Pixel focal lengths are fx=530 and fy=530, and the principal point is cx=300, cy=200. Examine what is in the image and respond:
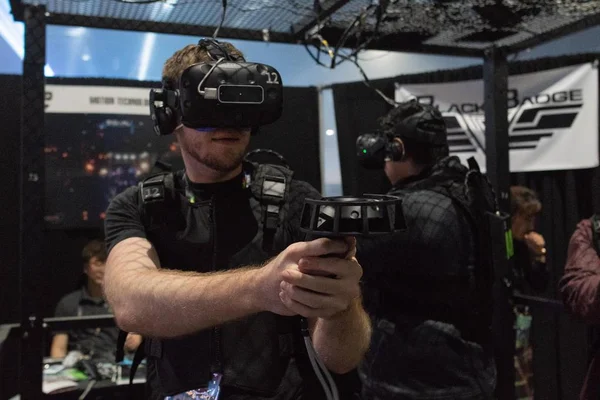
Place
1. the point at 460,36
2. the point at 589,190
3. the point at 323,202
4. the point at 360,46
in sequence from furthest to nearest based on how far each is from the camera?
the point at 589,190, the point at 460,36, the point at 360,46, the point at 323,202

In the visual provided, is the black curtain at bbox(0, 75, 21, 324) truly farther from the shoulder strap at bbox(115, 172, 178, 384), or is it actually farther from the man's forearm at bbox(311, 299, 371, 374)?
the man's forearm at bbox(311, 299, 371, 374)

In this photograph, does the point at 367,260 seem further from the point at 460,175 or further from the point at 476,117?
the point at 476,117

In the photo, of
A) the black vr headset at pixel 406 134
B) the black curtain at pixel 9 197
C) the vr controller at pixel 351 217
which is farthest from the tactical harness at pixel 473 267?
the black curtain at pixel 9 197

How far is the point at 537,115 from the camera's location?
2686mm

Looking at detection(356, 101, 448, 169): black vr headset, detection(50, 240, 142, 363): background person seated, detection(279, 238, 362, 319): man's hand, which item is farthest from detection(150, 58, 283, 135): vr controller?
detection(50, 240, 142, 363): background person seated

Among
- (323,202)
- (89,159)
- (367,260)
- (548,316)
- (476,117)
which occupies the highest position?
(476,117)

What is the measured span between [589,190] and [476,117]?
0.68m

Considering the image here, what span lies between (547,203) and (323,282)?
2.60 metres

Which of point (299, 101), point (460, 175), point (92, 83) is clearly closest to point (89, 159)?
point (92, 83)

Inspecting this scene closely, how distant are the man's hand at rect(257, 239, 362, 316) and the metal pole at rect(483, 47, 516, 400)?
1603mm

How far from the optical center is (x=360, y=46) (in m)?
1.95

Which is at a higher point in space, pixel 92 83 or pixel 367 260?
pixel 92 83

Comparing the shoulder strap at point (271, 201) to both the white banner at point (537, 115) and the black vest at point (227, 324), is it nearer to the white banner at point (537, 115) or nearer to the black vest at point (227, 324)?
the black vest at point (227, 324)

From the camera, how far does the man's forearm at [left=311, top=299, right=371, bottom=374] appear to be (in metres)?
0.86
